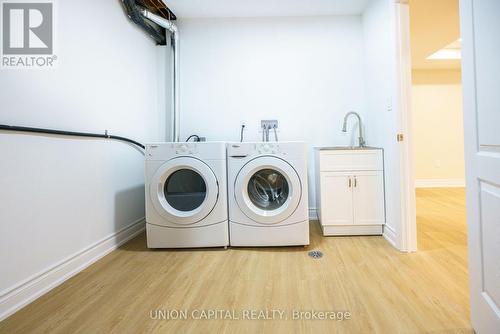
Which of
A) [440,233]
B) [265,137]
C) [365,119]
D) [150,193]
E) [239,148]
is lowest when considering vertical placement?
[440,233]

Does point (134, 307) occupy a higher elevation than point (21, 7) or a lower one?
lower

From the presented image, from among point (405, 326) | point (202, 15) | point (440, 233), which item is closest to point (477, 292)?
point (405, 326)

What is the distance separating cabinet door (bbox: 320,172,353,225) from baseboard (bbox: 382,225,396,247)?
28 centimetres

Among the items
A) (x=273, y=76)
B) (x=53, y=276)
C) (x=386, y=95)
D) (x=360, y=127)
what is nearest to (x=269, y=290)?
(x=53, y=276)

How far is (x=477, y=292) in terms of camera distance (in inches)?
37.1

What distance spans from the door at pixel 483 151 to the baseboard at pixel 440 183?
12.6ft

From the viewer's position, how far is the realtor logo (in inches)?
48.4

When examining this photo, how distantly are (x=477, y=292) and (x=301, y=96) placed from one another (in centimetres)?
210

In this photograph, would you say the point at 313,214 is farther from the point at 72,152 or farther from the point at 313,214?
the point at 72,152

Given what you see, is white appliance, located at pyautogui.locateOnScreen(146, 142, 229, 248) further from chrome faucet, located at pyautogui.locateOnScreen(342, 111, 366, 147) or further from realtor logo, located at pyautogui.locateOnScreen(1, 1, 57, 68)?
chrome faucet, located at pyautogui.locateOnScreen(342, 111, 366, 147)

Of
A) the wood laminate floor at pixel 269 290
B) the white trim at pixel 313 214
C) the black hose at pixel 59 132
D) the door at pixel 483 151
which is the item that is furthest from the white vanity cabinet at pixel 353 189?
the black hose at pixel 59 132

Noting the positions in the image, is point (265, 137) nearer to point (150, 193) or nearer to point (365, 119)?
point (365, 119)

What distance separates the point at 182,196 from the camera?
197cm

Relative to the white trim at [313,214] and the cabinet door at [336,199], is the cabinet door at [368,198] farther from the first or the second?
the white trim at [313,214]
